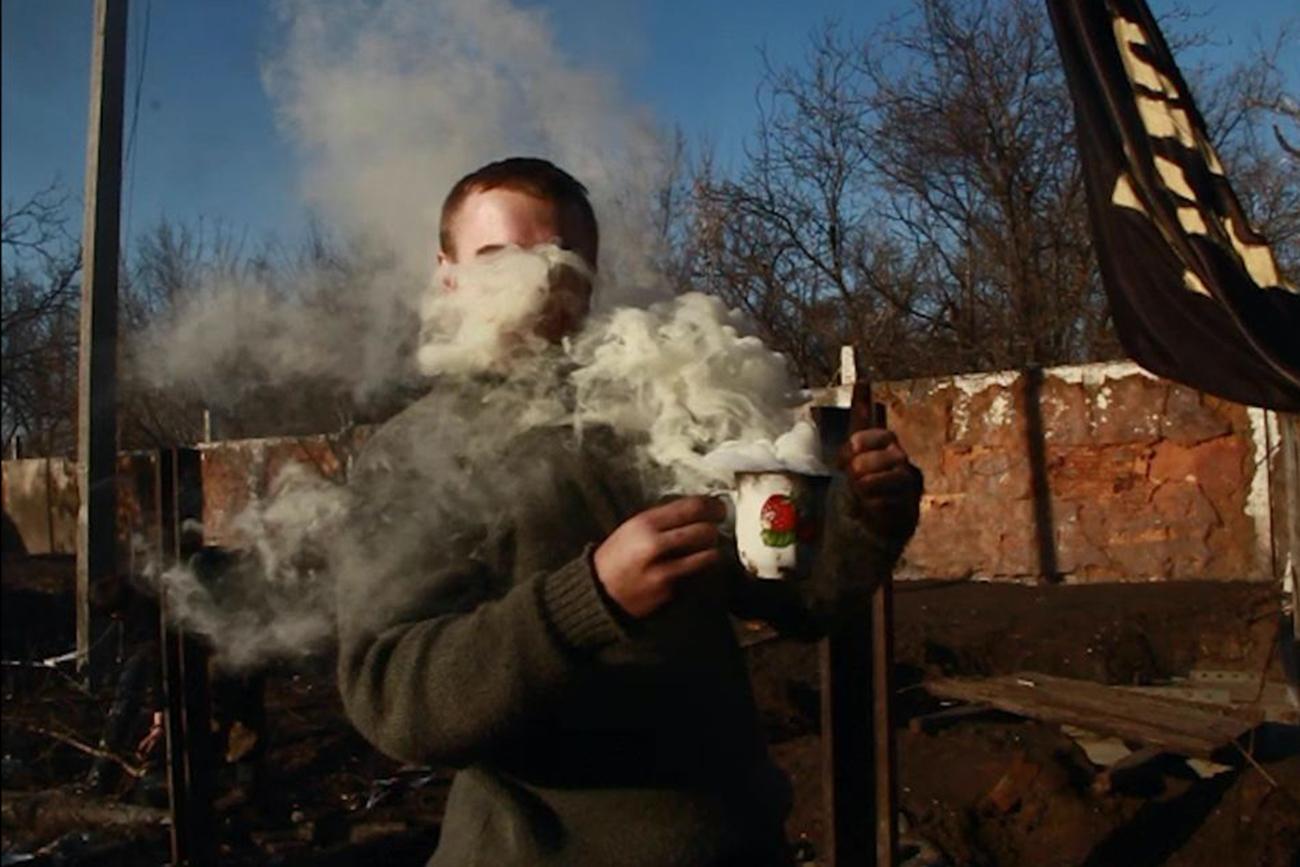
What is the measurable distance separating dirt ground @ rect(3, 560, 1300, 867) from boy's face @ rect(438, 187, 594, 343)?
3571 millimetres

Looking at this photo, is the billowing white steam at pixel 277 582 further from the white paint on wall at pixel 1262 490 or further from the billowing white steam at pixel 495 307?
the white paint on wall at pixel 1262 490

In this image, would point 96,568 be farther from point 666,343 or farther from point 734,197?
point 666,343

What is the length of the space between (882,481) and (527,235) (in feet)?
1.93

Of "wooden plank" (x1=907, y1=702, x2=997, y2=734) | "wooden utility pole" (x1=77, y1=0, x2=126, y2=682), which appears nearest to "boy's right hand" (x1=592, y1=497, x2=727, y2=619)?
"wooden plank" (x1=907, y1=702, x2=997, y2=734)

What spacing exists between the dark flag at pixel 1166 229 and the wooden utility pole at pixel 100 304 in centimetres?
497

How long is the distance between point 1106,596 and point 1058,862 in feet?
14.8

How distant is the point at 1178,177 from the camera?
4.55m

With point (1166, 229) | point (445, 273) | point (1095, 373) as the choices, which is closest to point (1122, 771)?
point (1166, 229)

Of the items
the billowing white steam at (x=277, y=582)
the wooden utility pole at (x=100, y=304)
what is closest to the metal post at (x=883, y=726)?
the billowing white steam at (x=277, y=582)

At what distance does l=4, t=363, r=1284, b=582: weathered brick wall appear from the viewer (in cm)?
884

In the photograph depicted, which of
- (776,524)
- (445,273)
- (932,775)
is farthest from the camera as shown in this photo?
(932,775)

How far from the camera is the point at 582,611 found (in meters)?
1.34

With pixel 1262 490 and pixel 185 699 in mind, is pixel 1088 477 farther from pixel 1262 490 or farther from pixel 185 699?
pixel 185 699

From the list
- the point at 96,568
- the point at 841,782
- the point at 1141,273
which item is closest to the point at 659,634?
the point at 841,782
